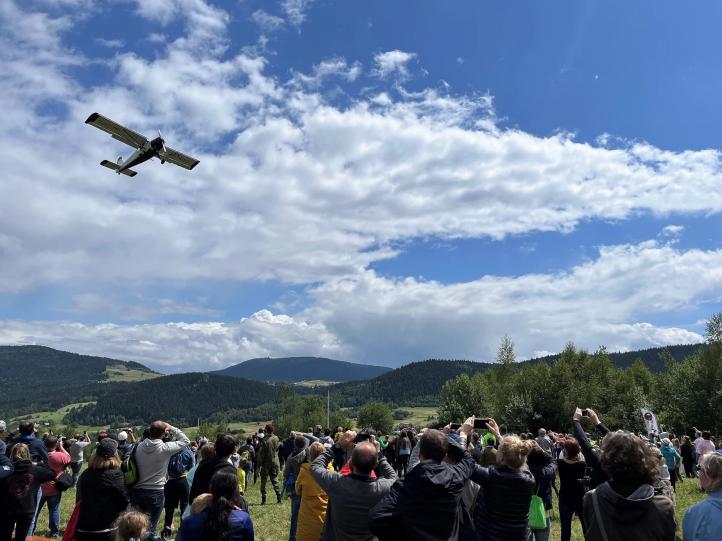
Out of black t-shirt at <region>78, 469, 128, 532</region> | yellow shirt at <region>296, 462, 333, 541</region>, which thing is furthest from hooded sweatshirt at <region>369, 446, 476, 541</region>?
black t-shirt at <region>78, 469, 128, 532</region>

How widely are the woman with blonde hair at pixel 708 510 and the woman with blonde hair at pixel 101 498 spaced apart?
5363 mm

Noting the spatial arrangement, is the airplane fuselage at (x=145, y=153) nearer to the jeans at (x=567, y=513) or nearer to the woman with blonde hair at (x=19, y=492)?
the woman with blonde hair at (x=19, y=492)

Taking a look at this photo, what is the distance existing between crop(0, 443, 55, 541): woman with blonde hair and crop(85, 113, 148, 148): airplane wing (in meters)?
14.9

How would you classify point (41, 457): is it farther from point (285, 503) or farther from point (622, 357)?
point (622, 357)

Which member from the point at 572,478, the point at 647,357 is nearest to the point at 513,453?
the point at 572,478

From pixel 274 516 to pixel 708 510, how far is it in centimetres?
1074

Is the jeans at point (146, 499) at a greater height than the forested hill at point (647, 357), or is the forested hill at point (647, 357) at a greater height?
the forested hill at point (647, 357)

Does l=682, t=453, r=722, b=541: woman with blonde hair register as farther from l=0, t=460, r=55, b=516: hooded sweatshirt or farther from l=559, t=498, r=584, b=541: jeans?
l=0, t=460, r=55, b=516: hooded sweatshirt

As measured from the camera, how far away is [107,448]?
19.0ft

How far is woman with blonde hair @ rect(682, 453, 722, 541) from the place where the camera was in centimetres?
338

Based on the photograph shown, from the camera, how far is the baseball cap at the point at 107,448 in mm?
5711

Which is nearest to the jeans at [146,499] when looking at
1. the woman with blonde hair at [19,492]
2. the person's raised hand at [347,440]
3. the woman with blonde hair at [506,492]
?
the woman with blonde hair at [19,492]

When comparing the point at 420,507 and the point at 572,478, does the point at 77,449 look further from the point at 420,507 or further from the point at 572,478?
the point at 420,507

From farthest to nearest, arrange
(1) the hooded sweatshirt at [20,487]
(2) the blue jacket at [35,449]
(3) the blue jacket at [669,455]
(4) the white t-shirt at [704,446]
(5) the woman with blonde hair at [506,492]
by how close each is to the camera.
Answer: (4) the white t-shirt at [704,446], (3) the blue jacket at [669,455], (2) the blue jacket at [35,449], (1) the hooded sweatshirt at [20,487], (5) the woman with blonde hair at [506,492]
